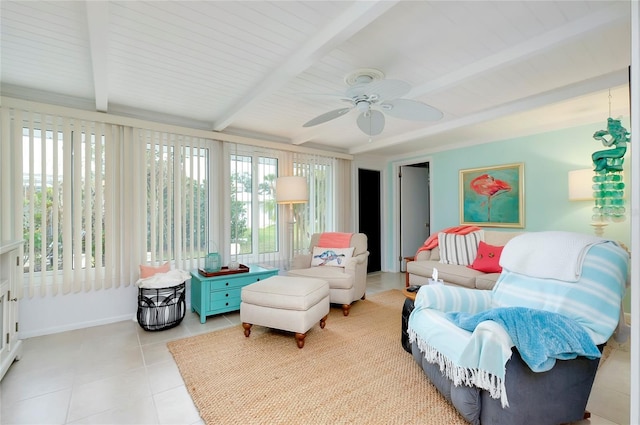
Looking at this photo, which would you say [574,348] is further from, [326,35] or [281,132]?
[281,132]

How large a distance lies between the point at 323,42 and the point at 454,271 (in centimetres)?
292

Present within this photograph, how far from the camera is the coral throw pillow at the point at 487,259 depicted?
130 inches

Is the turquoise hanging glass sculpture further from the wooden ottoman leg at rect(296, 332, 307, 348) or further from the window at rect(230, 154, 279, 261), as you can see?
the window at rect(230, 154, 279, 261)

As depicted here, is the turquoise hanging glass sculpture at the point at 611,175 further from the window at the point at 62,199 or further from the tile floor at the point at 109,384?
the window at the point at 62,199

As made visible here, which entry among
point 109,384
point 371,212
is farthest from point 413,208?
point 109,384

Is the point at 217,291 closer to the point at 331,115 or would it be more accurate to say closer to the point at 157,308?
the point at 157,308

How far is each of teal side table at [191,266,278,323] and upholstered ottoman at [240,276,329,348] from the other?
60 cm

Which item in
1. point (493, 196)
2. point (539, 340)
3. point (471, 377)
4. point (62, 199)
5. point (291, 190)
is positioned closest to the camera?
point (539, 340)

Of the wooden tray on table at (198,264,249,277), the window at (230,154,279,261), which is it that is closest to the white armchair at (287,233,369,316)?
the wooden tray on table at (198,264,249,277)

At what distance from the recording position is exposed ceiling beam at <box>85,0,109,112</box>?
1494 millimetres

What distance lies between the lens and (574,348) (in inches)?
53.1

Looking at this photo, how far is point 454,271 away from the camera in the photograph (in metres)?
3.51

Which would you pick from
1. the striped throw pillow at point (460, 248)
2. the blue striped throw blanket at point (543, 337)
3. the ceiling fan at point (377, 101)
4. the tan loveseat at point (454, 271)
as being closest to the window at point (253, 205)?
the ceiling fan at point (377, 101)

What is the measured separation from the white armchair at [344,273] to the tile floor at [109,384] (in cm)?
143
